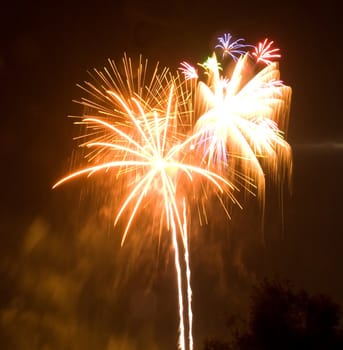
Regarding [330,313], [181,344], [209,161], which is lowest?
[181,344]

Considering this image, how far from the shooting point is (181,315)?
2370 cm

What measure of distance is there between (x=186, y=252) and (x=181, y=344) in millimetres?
2840

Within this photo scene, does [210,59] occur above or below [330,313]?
above

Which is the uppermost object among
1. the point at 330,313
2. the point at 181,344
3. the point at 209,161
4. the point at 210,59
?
the point at 210,59

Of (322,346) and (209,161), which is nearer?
(322,346)

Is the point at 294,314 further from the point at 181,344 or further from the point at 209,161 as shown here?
the point at 209,161

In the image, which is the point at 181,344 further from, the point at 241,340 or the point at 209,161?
the point at 209,161

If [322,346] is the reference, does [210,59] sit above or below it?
above

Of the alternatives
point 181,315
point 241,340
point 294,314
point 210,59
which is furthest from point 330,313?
point 210,59

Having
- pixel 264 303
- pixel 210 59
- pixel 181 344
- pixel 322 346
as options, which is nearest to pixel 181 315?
pixel 181 344

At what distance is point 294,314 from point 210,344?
3012 mm

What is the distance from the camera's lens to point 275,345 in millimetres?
22906

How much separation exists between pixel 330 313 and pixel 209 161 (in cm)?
590

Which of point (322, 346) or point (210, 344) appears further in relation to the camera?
point (210, 344)
